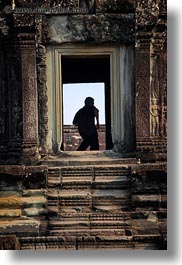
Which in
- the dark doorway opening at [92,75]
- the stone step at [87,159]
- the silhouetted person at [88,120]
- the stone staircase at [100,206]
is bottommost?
the stone staircase at [100,206]

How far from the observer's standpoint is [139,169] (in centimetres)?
469

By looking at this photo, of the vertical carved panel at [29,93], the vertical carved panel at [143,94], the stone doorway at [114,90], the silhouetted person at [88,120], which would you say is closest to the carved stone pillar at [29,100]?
the vertical carved panel at [29,93]

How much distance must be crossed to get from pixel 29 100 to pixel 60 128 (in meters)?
0.31

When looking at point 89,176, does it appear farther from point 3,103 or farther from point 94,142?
point 94,142

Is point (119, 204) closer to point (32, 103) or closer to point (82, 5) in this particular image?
point (32, 103)

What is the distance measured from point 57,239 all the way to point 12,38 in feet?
4.93

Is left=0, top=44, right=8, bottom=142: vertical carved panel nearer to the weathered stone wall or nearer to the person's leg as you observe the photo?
the weathered stone wall

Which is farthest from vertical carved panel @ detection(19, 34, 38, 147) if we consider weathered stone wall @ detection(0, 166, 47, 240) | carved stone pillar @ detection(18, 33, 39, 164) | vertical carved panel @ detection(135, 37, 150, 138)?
vertical carved panel @ detection(135, 37, 150, 138)

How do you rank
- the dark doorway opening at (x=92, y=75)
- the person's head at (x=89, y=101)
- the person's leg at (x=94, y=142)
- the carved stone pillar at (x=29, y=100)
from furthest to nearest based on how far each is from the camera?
the dark doorway opening at (x=92, y=75)
the person's head at (x=89, y=101)
the person's leg at (x=94, y=142)
the carved stone pillar at (x=29, y=100)

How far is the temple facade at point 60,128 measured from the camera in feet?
15.3

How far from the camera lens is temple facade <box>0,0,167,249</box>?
4668 millimetres

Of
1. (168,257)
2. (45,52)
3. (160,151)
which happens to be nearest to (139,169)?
(160,151)

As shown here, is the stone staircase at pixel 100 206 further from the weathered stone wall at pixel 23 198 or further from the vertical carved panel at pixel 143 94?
the vertical carved panel at pixel 143 94

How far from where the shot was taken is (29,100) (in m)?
4.78
